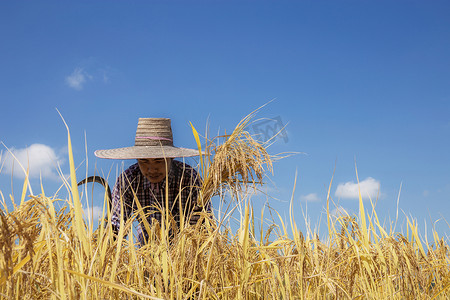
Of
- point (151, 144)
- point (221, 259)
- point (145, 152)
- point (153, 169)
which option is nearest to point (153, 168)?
point (153, 169)

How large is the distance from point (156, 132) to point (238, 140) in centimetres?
155

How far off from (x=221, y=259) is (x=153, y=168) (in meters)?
1.64

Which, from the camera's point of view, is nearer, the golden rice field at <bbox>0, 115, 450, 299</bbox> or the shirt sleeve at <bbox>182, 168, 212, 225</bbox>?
the golden rice field at <bbox>0, 115, 450, 299</bbox>

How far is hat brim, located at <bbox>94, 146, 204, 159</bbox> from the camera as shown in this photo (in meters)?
3.10

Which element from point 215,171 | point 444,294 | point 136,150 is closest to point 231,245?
point 215,171

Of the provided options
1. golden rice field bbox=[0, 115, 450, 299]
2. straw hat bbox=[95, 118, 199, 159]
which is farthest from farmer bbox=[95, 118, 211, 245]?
golden rice field bbox=[0, 115, 450, 299]

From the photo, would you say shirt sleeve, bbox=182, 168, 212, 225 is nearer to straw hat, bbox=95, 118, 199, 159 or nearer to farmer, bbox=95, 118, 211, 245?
farmer, bbox=95, 118, 211, 245

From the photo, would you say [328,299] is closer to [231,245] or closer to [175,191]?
[231,245]

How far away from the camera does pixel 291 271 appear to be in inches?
73.5

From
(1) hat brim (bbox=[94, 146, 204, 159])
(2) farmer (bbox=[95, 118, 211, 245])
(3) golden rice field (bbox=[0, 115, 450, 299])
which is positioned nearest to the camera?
(3) golden rice field (bbox=[0, 115, 450, 299])

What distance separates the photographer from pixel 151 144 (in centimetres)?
346

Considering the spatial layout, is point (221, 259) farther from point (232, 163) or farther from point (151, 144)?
point (151, 144)

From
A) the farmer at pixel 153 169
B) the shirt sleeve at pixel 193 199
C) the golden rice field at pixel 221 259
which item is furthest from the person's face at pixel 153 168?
the golden rice field at pixel 221 259

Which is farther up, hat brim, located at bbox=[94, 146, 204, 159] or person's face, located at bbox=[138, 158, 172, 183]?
hat brim, located at bbox=[94, 146, 204, 159]
